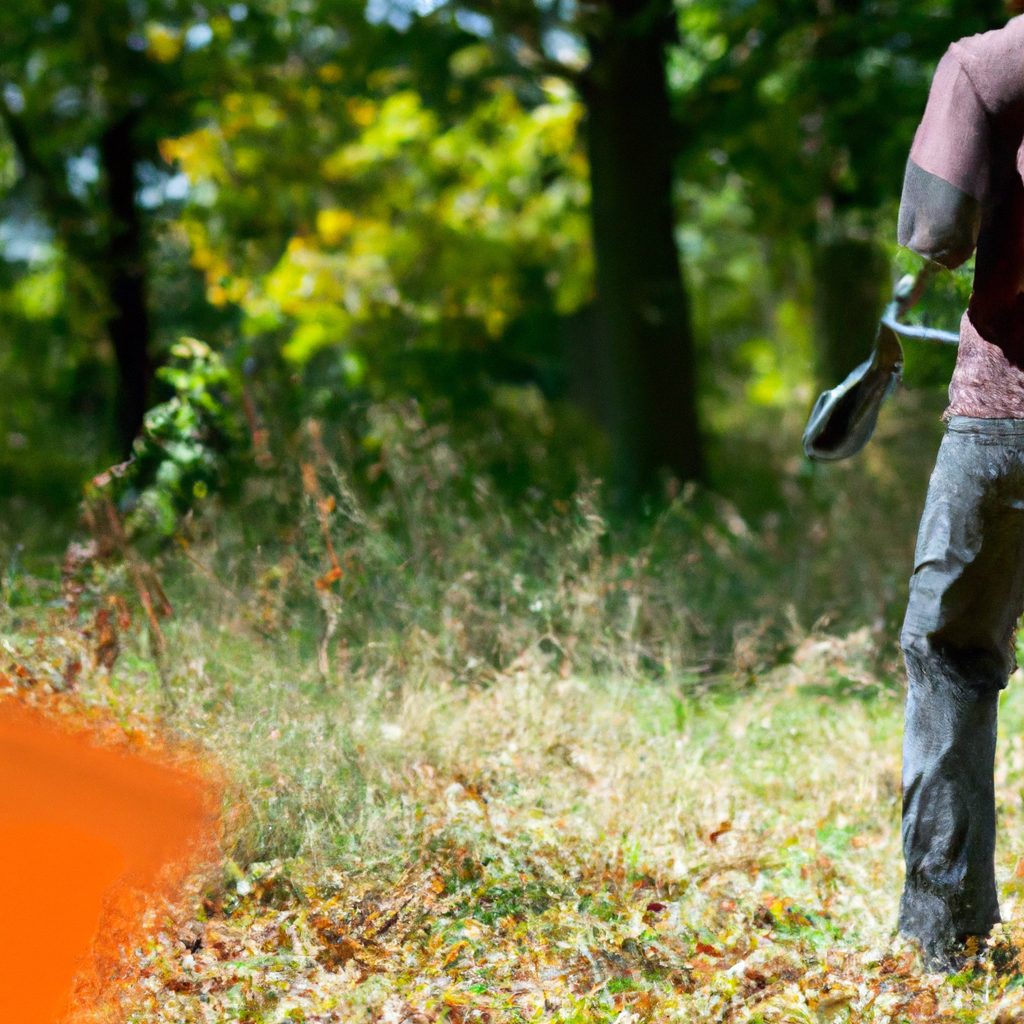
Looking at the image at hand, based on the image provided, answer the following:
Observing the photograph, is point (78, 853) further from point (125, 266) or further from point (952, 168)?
point (125, 266)

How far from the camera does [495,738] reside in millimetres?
5234

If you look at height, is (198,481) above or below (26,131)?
below

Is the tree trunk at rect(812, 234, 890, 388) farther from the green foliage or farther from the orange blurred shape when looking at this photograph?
the orange blurred shape

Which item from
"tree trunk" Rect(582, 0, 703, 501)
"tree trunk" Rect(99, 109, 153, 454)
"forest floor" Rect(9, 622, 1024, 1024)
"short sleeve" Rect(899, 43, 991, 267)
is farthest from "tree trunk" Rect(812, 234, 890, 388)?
"short sleeve" Rect(899, 43, 991, 267)

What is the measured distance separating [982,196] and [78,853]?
3068 mm

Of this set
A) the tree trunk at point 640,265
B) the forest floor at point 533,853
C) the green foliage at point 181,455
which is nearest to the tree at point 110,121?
the tree trunk at point 640,265

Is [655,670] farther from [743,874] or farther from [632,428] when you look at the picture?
[632,428]

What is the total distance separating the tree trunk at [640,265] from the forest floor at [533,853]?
15.1ft

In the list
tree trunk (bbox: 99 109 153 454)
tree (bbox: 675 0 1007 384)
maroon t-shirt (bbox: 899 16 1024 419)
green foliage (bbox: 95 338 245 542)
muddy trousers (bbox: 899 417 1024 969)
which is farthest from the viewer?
tree trunk (bbox: 99 109 153 454)

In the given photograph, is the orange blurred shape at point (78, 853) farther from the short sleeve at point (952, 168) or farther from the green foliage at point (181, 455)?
the short sleeve at point (952, 168)

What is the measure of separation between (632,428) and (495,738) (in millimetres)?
5555

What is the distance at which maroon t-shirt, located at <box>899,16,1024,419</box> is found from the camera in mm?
3496

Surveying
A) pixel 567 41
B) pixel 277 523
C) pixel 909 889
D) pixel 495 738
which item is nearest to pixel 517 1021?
pixel 909 889

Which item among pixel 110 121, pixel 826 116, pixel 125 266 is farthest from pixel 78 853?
pixel 110 121
